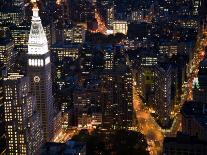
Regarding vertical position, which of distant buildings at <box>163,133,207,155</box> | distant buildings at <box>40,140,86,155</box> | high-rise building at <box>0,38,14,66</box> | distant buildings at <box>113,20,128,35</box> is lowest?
distant buildings at <box>40,140,86,155</box>

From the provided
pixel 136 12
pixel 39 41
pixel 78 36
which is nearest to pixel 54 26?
pixel 78 36

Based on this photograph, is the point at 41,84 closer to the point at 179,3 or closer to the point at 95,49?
the point at 95,49

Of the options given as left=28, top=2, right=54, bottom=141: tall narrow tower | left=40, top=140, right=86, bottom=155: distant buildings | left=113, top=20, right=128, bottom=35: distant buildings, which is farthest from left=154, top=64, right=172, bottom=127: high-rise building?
left=113, top=20, right=128, bottom=35: distant buildings

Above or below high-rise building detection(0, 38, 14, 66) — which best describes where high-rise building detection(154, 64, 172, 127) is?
below

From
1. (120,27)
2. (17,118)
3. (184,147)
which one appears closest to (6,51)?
(17,118)

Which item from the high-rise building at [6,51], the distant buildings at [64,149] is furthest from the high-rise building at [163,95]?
the high-rise building at [6,51]

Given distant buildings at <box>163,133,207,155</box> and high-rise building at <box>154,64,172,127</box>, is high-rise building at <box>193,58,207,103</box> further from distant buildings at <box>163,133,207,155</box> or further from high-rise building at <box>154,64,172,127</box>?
distant buildings at <box>163,133,207,155</box>
